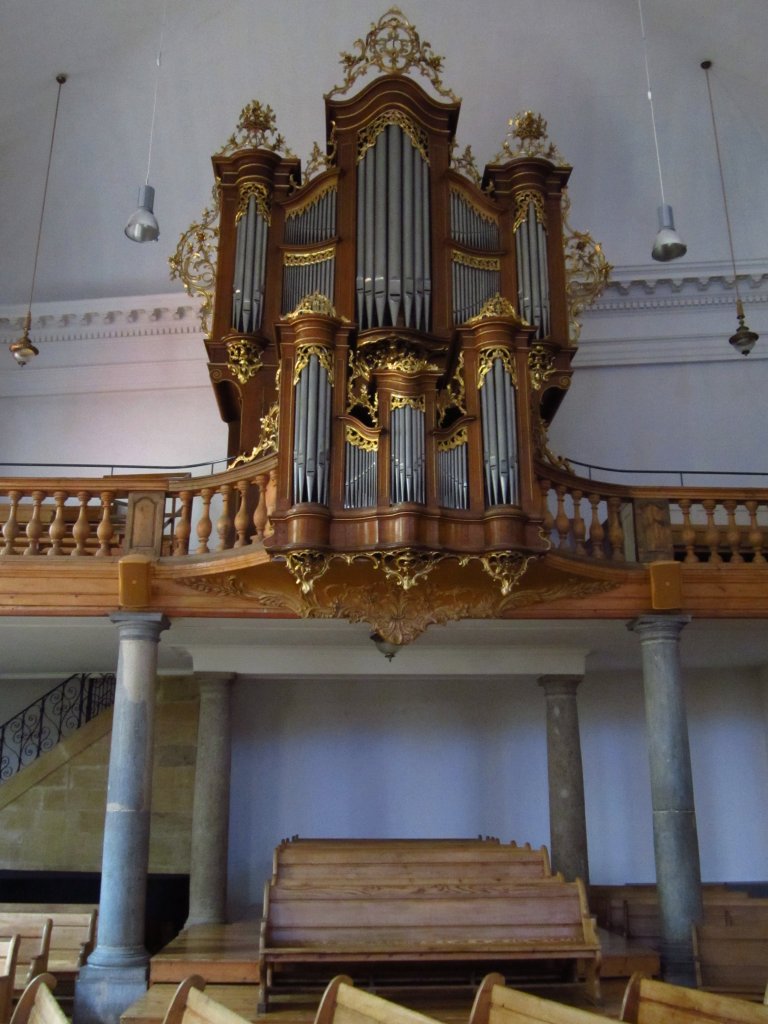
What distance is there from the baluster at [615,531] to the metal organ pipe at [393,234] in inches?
102

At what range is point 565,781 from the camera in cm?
1079

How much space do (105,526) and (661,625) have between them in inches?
213

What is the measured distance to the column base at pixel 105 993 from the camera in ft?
24.4

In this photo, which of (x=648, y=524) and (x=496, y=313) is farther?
(x=648, y=524)

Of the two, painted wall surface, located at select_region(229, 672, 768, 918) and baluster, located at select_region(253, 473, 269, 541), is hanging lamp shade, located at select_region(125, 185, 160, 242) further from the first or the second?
painted wall surface, located at select_region(229, 672, 768, 918)

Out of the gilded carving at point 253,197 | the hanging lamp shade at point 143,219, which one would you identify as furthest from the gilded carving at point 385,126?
the hanging lamp shade at point 143,219

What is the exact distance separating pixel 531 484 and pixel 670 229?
3706 mm

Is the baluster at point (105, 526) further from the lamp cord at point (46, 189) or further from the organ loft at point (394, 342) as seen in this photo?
the lamp cord at point (46, 189)

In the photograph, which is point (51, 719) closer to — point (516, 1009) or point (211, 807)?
point (211, 807)

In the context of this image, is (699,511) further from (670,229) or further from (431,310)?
(431,310)

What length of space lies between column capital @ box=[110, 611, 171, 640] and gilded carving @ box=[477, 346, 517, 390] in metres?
3.66

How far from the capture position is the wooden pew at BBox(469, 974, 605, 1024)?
3.87 metres

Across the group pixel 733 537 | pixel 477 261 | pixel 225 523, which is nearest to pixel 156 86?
pixel 477 261

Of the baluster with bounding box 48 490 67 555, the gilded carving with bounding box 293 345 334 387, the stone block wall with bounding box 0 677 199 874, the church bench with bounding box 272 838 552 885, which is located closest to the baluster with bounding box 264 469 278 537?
the gilded carving with bounding box 293 345 334 387
